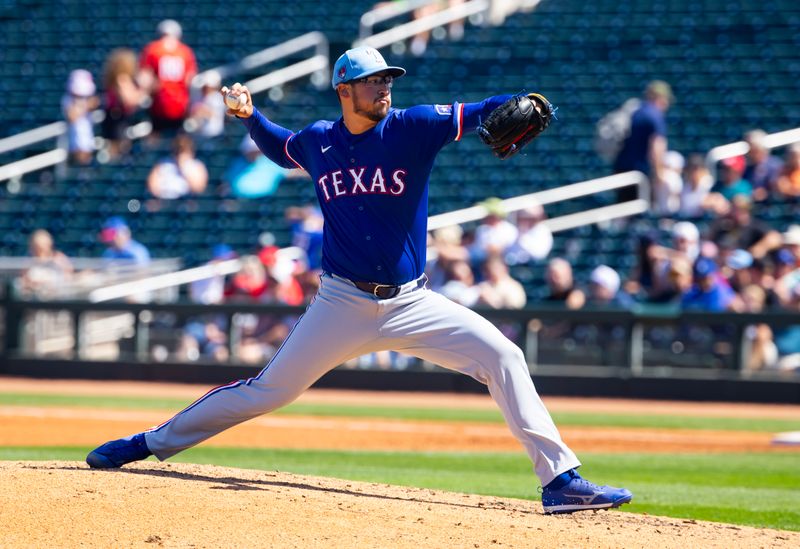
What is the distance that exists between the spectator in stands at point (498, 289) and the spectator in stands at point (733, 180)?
9.21ft

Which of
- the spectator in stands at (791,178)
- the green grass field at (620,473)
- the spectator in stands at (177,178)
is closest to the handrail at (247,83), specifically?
the spectator in stands at (177,178)

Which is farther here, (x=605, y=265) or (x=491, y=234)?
(x=605, y=265)

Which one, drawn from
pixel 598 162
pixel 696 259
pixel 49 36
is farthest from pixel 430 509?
pixel 49 36

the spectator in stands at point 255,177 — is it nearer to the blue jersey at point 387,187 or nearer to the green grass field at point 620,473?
the green grass field at point 620,473

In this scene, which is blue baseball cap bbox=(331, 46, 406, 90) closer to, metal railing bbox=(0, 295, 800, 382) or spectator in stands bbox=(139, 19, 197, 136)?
metal railing bbox=(0, 295, 800, 382)

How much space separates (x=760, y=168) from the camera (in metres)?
15.2

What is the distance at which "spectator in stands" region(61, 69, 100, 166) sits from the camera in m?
19.4

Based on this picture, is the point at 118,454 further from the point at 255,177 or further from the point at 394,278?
the point at 255,177

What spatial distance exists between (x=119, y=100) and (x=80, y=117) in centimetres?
64

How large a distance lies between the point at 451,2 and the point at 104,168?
6033 millimetres

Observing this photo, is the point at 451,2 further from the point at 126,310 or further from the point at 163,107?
the point at 126,310

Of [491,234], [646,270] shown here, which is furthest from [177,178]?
[646,270]

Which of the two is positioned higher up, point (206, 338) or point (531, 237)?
point (531, 237)

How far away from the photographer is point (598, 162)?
57.4ft
